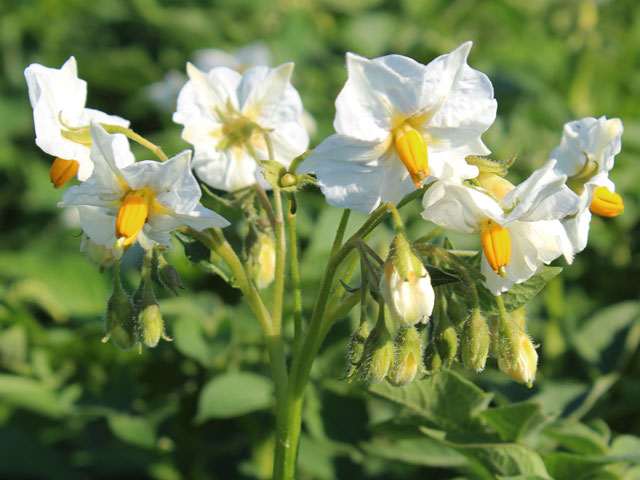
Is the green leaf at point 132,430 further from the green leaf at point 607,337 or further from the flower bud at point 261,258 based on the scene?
the green leaf at point 607,337

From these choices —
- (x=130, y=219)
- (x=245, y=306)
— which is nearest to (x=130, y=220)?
(x=130, y=219)

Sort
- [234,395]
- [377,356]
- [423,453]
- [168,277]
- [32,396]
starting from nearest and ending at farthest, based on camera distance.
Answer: [377,356]
[168,277]
[423,453]
[234,395]
[32,396]

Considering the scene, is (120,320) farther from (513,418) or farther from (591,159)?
(591,159)

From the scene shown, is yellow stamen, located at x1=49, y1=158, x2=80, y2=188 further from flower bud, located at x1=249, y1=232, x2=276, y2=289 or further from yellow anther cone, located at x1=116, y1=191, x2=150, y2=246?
flower bud, located at x1=249, y1=232, x2=276, y2=289

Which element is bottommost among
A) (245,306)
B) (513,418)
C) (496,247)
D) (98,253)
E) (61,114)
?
(245,306)

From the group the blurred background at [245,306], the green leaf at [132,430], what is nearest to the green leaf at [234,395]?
the blurred background at [245,306]

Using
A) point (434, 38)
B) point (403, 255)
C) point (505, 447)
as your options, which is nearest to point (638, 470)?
point (505, 447)

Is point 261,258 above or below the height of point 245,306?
above

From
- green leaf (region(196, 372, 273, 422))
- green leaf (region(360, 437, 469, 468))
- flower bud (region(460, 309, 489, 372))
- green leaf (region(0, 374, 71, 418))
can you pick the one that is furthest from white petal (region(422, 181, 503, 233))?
green leaf (region(0, 374, 71, 418))
